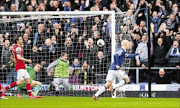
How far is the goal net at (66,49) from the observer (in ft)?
62.5

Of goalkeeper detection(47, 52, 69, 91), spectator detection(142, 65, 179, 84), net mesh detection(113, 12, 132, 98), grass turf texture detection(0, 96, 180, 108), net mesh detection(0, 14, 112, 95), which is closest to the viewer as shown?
grass turf texture detection(0, 96, 180, 108)

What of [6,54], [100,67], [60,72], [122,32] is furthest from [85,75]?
[6,54]

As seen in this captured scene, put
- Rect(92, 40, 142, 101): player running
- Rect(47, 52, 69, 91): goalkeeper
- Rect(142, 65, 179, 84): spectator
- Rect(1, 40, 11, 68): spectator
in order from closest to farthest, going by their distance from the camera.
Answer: Rect(92, 40, 142, 101): player running < Rect(142, 65, 179, 84): spectator < Rect(47, 52, 69, 91): goalkeeper < Rect(1, 40, 11, 68): spectator

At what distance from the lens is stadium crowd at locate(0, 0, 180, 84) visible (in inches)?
750

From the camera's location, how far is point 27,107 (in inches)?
448

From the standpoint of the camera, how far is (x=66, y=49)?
19.5 m

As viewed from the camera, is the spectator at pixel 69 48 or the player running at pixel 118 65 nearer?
the player running at pixel 118 65

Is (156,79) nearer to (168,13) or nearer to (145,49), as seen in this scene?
(145,49)

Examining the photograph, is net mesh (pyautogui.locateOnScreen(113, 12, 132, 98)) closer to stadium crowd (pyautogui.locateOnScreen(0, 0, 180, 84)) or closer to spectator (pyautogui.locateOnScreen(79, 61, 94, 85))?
stadium crowd (pyautogui.locateOnScreen(0, 0, 180, 84))

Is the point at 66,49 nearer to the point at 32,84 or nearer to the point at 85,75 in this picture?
the point at 85,75

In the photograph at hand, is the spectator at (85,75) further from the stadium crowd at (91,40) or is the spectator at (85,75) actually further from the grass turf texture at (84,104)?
the grass turf texture at (84,104)

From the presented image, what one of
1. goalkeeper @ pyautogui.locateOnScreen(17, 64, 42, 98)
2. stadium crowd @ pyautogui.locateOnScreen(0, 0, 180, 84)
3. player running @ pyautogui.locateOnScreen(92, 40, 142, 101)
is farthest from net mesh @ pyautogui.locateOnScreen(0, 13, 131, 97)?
player running @ pyautogui.locateOnScreen(92, 40, 142, 101)

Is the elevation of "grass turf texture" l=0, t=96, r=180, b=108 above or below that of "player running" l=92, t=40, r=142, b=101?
below

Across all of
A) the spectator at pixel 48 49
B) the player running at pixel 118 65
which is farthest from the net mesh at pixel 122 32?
the player running at pixel 118 65
